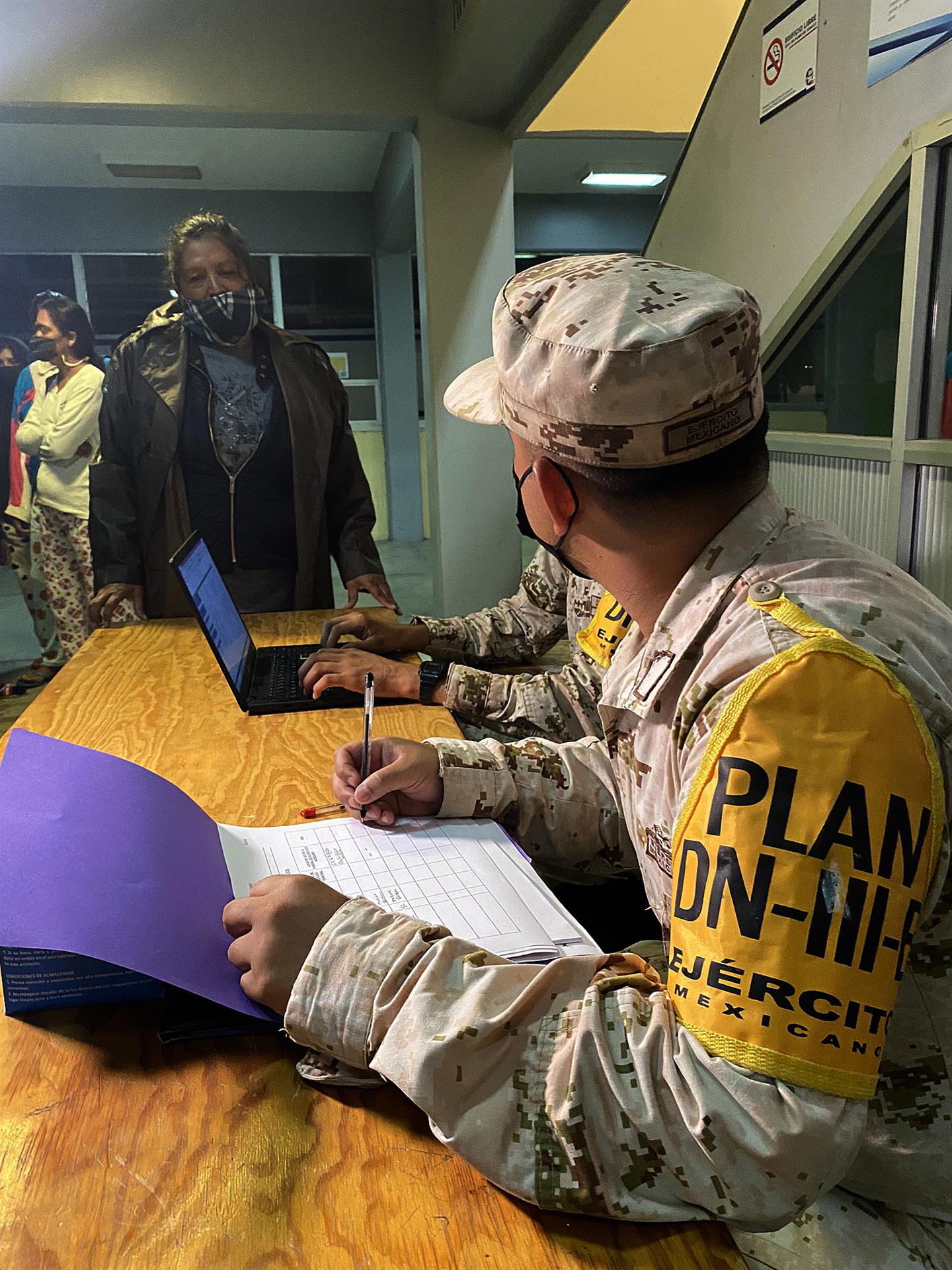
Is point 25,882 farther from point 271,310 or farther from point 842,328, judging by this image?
point 271,310

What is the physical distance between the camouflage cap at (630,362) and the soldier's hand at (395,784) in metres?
0.43

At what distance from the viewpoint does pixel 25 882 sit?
0.63 m

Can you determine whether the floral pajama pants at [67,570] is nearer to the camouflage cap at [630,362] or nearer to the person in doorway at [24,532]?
the person in doorway at [24,532]

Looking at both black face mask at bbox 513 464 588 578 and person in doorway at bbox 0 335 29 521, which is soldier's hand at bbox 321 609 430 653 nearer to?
black face mask at bbox 513 464 588 578

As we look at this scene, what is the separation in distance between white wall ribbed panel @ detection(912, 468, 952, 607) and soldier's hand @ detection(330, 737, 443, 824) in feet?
2.67

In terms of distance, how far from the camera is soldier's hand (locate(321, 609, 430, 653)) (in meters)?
1.77

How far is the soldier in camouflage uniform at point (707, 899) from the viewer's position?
0.48 meters

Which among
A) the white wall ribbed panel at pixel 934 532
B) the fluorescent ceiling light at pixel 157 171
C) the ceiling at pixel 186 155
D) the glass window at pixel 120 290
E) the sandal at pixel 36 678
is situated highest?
the ceiling at pixel 186 155

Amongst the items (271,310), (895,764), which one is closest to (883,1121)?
(895,764)

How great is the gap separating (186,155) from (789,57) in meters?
2.72

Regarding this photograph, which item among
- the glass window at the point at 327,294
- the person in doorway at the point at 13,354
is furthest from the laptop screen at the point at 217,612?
the person in doorway at the point at 13,354

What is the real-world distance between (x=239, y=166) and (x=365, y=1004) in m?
3.61

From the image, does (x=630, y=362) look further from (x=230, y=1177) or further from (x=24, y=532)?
(x=24, y=532)

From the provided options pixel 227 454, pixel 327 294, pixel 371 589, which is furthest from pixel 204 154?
pixel 371 589
